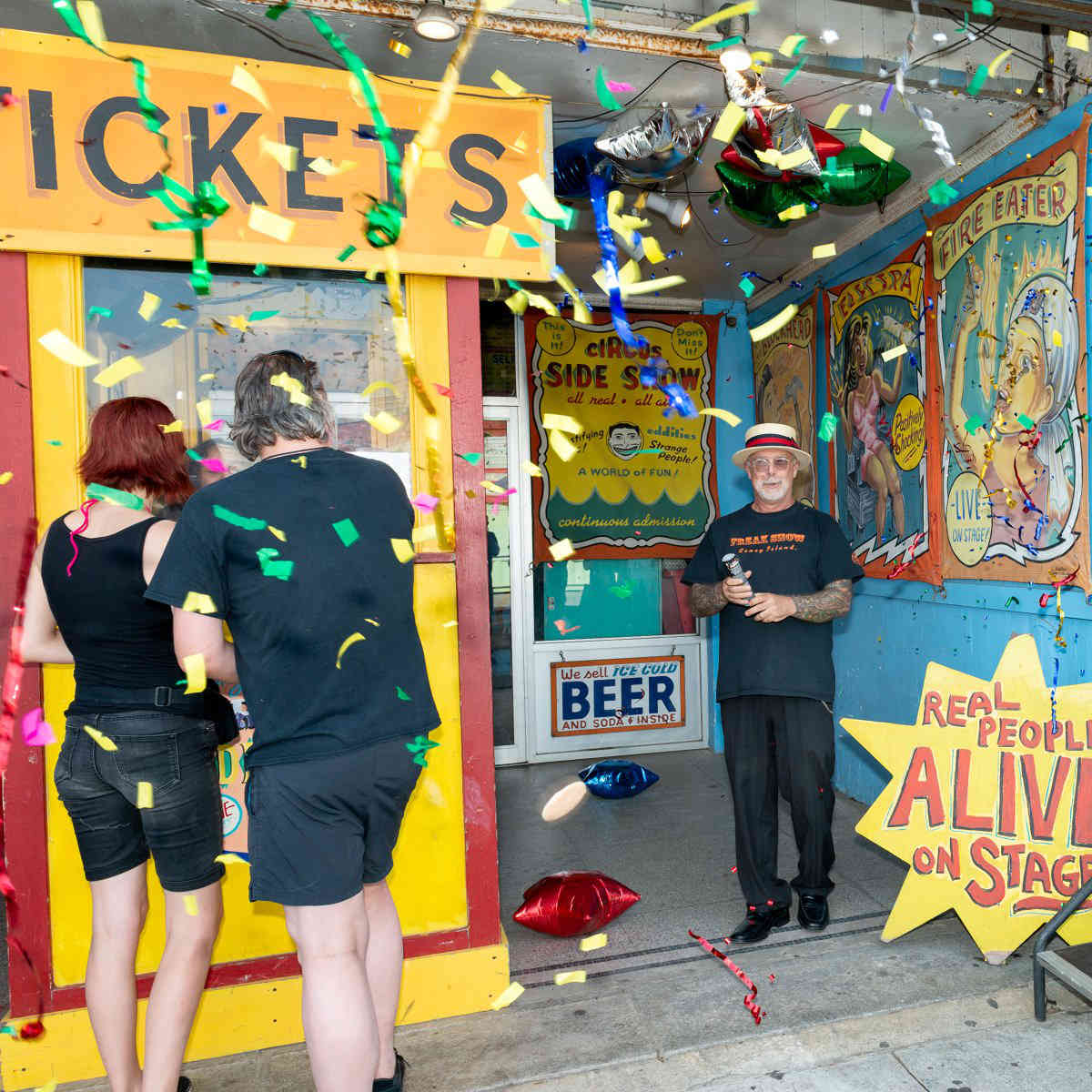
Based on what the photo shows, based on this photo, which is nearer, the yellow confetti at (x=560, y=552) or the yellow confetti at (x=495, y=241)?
the yellow confetti at (x=495, y=241)

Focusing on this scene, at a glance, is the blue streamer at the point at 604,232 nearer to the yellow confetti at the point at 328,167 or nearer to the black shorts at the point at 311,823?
the yellow confetti at the point at 328,167

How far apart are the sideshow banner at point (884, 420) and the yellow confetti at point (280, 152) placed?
2.96 metres

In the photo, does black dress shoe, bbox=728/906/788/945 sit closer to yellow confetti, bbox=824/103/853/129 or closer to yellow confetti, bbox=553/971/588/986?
yellow confetti, bbox=553/971/588/986

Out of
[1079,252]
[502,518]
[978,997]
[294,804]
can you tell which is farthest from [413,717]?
[502,518]

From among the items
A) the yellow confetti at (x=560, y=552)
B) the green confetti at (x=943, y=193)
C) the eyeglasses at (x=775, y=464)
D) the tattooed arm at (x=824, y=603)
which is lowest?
the tattooed arm at (x=824, y=603)

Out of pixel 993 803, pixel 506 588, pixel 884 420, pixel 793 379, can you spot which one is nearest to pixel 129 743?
pixel 993 803

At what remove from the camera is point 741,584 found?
3.06 m

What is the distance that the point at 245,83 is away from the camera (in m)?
2.52

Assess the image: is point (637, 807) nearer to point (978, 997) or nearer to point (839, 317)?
point (978, 997)

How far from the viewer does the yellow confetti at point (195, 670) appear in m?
1.81

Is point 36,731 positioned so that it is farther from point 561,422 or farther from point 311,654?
point 561,422

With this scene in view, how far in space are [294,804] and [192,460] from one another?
4.46 ft

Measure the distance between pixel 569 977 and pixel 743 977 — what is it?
22.9 inches

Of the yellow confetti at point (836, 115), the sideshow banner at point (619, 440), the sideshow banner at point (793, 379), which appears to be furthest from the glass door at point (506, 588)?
the yellow confetti at point (836, 115)
